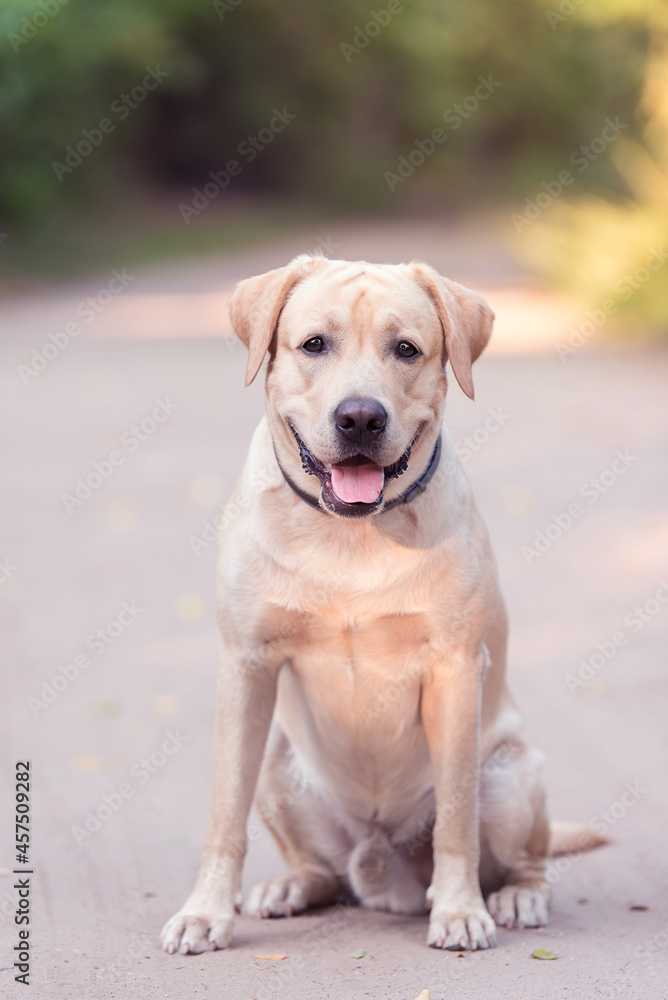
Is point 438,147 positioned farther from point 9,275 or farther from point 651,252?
point 651,252

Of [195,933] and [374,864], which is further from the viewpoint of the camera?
[374,864]

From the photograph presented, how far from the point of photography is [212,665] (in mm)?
6145

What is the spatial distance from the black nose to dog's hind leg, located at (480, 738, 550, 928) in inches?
44.0

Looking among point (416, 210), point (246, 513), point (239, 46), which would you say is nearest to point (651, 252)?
point (246, 513)

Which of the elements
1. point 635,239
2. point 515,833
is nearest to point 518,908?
point 515,833

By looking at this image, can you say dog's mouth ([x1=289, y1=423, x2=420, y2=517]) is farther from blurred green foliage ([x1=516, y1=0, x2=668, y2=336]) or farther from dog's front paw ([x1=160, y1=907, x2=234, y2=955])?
blurred green foliage ([x1=516, y1=0, x2=668, y2=336])

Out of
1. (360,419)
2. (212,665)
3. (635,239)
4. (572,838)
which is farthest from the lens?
(635,239)

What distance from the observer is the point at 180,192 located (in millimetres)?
35094

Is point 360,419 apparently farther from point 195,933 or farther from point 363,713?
point 195,933

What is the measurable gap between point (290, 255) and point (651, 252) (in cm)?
996

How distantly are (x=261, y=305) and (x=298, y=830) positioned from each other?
61.2 inches

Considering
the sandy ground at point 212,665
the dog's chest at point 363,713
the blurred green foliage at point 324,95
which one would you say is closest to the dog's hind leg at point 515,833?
the sandy ground at point 212,665

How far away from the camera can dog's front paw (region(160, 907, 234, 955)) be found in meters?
3.25

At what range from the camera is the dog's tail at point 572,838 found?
163 inches
